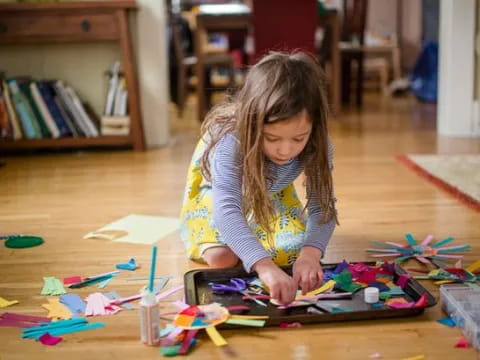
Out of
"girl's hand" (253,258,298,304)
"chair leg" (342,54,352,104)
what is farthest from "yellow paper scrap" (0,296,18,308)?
"chair leg" (342,54,352,104)

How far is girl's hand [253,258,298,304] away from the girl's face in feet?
0.74

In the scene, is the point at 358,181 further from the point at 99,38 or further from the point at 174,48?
the point at 174,48

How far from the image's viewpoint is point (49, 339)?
4.55ft

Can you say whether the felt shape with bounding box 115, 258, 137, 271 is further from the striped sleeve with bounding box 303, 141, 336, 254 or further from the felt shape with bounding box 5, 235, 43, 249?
the striped sleeve with bounding box 303, 141, 336, 254

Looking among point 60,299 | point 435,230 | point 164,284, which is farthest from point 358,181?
point 60,299

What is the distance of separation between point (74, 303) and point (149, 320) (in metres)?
0.32

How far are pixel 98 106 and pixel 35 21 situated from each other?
0.54 m

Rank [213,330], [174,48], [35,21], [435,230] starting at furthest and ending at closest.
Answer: [174,48] < [35,21] < [435,230] < [213,330]

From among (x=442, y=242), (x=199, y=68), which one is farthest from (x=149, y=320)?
(x=199, y=68)

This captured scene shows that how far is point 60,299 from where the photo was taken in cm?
160

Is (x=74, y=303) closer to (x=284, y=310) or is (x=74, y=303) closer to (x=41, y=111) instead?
(x=284, y=310)

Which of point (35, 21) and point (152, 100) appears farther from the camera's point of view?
point (152, 100)

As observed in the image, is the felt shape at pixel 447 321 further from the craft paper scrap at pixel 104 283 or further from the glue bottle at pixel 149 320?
the craft paper scrap at pixel 104 283

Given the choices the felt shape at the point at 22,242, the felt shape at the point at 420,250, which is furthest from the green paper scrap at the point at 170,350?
the felt shape at the point at 22,242
